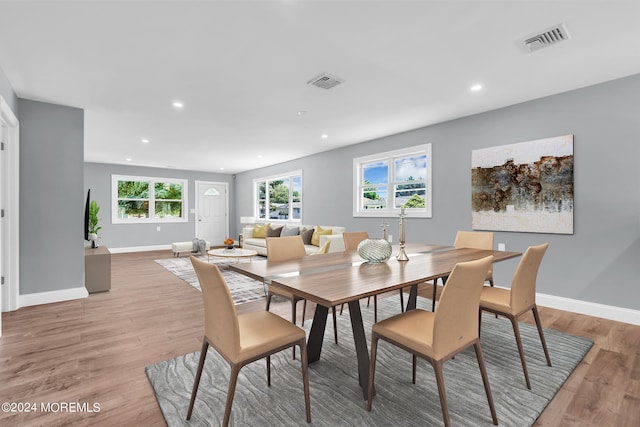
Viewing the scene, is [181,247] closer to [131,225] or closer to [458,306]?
[131,225]

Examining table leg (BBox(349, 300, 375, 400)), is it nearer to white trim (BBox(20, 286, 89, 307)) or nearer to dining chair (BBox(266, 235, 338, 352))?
dining chair (BBox(266, 235, 338, 352))

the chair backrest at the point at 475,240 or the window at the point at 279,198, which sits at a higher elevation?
the window at the point at 279,198

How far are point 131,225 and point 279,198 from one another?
4.22m

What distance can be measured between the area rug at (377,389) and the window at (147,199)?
297 inches

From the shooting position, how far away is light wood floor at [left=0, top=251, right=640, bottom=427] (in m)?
1.64

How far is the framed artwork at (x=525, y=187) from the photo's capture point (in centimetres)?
331

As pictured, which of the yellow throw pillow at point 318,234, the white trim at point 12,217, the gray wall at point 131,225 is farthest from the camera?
the gray wall at point 131,225

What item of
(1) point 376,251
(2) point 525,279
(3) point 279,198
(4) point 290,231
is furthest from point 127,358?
(3) point 279,198

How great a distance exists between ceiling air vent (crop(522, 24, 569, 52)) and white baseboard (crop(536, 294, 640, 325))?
2638 mm

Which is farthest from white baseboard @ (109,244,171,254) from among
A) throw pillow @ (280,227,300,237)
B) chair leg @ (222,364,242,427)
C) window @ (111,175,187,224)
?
chair leg @ (222,364,242,427)

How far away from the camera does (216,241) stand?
32.3ft

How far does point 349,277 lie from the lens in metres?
1.68

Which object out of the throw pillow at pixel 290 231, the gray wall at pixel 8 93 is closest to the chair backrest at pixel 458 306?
the gray wall at pixel 8 93

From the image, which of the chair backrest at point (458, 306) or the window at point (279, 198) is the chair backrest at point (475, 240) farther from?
the window at point (279, 198)
